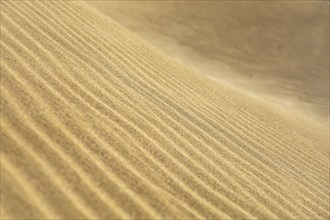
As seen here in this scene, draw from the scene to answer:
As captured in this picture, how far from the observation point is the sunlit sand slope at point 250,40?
10.7 m

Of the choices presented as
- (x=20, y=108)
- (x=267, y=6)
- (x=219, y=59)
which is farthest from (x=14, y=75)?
(x=267, y=6)

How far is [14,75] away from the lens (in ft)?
12.9

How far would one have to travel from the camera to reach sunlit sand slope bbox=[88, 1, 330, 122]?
35.2 ft

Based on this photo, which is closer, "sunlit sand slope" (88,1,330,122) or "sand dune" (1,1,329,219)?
"sand dune" (1,1,329,219)

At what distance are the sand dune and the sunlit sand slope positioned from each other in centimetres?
390

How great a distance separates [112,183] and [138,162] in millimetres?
378

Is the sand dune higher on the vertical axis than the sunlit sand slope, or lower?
higher

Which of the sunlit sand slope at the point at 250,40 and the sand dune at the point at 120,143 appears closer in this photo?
the sand dune at the point at 120,143

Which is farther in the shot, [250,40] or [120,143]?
[250,40]

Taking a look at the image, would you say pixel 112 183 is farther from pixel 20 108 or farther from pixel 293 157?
pixel 293 157

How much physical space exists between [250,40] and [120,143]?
988 centimetres

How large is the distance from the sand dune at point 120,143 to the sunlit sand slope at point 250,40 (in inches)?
154

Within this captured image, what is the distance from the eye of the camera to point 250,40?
13125 mm

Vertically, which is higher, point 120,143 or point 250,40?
point 120,143
